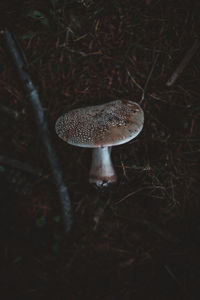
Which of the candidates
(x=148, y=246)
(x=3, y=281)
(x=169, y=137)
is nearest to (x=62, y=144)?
(x=169, y=137)

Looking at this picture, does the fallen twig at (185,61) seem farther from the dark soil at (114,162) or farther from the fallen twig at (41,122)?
the fallen twig at (41,122)

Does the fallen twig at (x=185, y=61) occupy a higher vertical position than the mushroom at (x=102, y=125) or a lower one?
higher

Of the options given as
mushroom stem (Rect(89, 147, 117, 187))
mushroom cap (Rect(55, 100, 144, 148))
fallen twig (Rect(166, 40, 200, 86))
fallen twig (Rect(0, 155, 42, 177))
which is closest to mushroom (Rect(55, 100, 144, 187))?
mushroom cap (Rect(55, 100, 144, 148))

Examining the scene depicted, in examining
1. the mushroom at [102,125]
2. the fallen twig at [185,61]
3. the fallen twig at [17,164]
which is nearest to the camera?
the mushroom at [102,125]

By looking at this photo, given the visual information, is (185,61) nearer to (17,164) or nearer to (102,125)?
(102,125)

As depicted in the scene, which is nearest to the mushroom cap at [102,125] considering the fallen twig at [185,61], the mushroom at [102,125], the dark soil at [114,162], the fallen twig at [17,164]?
the mushroom at [102,125]

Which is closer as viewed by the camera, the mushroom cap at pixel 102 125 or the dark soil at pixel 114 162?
the mushroom cap at pixel 102 125

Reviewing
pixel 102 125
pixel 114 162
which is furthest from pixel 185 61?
pixel 114 162

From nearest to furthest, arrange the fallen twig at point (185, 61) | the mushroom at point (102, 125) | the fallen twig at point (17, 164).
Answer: the mushroom at point (102, 125) < the fallen twig at point (185, 61) < the fallen twig at point (17, 164)
